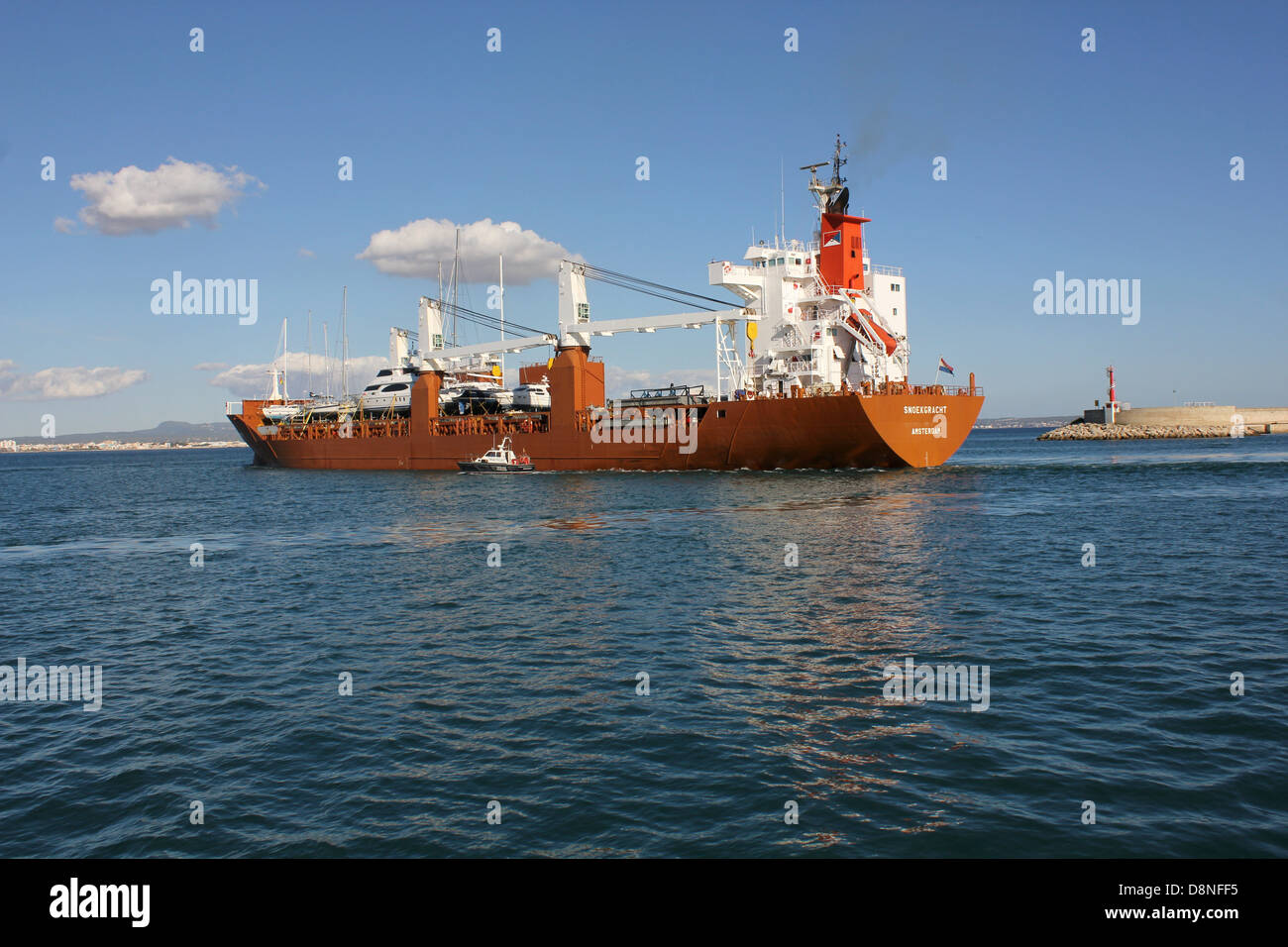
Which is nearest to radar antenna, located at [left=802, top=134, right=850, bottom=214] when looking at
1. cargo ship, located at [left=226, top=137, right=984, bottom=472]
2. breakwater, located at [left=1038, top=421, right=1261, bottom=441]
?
cargo ship, located at [left=226, top=137, right=984, bottom=472]

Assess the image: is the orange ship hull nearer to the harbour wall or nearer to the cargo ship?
the cargo ship

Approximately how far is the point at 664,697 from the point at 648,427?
42.4 m

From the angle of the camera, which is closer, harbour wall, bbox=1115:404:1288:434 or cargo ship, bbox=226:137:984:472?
cargo ship, bbox=226:137:984:472

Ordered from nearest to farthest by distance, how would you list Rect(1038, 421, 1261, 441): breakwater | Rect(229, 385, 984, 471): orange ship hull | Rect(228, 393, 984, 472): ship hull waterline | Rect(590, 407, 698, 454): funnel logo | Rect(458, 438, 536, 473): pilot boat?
1. Rect(228, 393, 984, 472): ship hull waterline
2. Rect(229, 385, 984, 471): orange ship hull
3. Rect(590, 407, 698, 454): funnel logo
4. Rect(458, 438, 536, 473): pilot boat
5. Rect(1038, 421, 1261, 441): breakwater

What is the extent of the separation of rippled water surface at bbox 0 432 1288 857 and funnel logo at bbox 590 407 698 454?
77.0 feet

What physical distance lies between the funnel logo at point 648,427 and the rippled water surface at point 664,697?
23464 mm

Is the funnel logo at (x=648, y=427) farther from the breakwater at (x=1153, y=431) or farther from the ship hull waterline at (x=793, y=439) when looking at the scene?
the breakwater at (x=1153, y=431)

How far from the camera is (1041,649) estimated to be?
14.0m

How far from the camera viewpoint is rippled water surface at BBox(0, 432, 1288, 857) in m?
8.27

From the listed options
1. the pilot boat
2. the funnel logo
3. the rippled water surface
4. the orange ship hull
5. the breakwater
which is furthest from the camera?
the breakwater

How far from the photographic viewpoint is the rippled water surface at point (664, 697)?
8.27 metres
